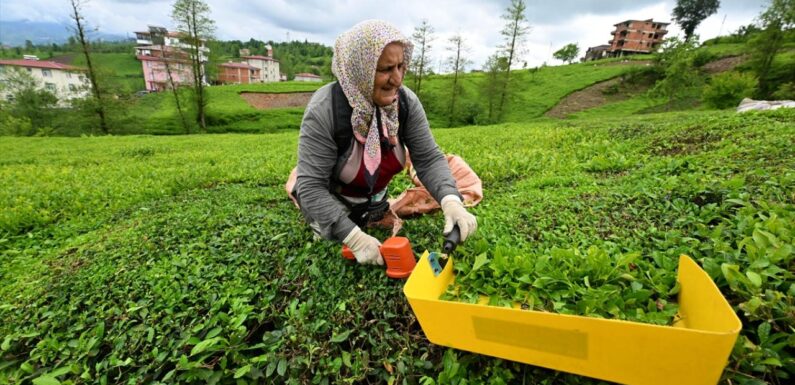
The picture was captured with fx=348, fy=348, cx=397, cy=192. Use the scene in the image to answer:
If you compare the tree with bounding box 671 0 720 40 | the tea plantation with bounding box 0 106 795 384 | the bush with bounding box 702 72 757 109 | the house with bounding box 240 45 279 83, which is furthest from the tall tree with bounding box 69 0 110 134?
the tree with bounding box 671 0 720 40

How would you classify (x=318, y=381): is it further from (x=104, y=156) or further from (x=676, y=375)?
(x=104, y=156)

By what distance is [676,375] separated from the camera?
1264mm

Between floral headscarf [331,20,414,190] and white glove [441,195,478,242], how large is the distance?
0.60 m

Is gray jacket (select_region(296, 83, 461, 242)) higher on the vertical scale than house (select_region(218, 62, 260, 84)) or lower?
lower

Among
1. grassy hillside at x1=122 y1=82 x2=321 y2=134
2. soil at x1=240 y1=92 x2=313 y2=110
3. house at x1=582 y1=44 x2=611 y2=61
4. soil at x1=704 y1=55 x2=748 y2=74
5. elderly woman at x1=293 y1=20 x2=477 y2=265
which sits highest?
house at x1=582 y1=44 x2=611 y2=61

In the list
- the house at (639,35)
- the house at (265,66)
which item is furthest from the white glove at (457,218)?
the house at (265,66)

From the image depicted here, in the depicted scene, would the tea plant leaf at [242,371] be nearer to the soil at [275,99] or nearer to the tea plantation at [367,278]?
the tea plantation at [367,278]

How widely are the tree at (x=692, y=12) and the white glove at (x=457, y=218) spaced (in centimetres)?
6547

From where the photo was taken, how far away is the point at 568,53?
59562 mm

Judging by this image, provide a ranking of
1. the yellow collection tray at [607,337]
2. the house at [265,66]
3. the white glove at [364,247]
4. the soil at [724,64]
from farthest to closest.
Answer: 1. the house at [265,66]
2. the soil at [724,64]
3. the white glove at [364,247]
4. the yellow collection tray at [607,337]

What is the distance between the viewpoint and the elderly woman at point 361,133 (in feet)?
6.98

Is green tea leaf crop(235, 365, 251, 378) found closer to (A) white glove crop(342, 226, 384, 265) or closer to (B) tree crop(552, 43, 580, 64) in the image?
(A) white glove crop(342, 226, 384, 265)

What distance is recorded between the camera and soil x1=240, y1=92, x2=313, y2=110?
3675cm

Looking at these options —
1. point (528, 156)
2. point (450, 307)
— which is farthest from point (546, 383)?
point (528, 156)
